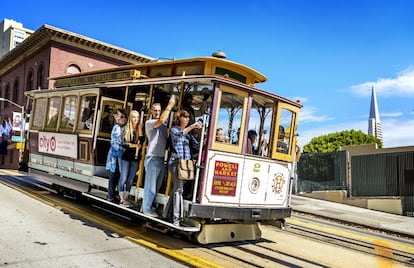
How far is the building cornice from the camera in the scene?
89.7ft

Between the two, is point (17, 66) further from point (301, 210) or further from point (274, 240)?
point (274, 240)

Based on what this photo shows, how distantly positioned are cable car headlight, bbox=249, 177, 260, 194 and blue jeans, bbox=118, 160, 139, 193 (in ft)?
7.58

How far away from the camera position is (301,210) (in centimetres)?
1454

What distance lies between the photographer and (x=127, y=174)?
739 cm

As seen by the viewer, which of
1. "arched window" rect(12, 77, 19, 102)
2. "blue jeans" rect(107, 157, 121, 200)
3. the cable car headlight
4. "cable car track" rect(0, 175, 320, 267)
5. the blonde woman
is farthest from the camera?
"arched window" rect(12, 77, 19, 102)

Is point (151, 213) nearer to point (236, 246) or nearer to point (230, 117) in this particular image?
point (236, 246)

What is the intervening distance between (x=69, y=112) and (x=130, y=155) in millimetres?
3064

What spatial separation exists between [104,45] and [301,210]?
21773 mm

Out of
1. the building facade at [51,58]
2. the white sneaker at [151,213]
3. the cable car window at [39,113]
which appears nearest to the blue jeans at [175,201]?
the white sneaker at [151,213]

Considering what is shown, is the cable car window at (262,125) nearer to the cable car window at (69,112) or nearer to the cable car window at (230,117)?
the cable car window at (230,117)

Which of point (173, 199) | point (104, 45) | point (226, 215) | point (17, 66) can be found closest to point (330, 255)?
point (226, 215)

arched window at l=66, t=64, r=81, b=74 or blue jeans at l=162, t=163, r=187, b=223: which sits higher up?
arched window at l=66, t=64, r=81, b=74

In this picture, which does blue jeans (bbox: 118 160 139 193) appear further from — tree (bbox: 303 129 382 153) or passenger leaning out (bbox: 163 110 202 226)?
tree (bbox: 303 129 382 153)

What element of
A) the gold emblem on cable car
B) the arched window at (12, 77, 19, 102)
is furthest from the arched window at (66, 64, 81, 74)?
the gold emblem on cable car
